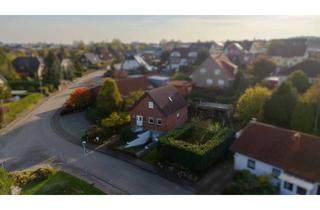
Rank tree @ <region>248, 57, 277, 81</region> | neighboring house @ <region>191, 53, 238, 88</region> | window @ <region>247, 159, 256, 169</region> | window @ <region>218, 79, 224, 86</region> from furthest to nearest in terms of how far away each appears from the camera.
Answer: tree @ <region>248, 57, 277, 81</region> < window @ <region>218, 79, 224, 86</region> < neighboring house @ <region>191, 53, 238, 88</region> < window @ <region>247, 159, 256, 169</region>

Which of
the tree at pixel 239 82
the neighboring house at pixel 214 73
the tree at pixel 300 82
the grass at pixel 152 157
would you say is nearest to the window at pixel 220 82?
the neighboring house at pixel 214 73

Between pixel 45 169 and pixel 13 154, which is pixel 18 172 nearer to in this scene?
pixel 45 169

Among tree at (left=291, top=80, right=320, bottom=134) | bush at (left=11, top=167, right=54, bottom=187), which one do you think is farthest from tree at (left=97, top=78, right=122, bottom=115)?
tree at (left=291, top=80, right=320, bottom=134)

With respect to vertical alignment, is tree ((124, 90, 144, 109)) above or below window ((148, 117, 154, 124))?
above

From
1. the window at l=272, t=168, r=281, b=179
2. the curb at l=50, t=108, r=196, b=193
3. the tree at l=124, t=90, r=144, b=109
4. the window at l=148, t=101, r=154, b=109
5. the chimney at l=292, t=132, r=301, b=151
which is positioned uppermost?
the chimney at l=292, t=132, r=301, b=151

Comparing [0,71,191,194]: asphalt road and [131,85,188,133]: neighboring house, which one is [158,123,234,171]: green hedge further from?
[131,85,188,133]: neighboring house

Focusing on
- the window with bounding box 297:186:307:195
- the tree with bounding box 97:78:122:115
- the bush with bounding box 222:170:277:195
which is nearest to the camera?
the window with bounding box 297:186:307:195

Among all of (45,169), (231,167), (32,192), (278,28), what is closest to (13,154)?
(45,169)
